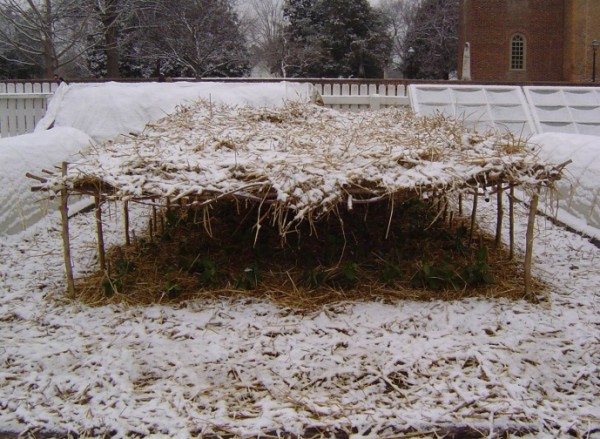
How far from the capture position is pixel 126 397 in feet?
10.0

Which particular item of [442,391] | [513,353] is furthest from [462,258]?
[442,391]

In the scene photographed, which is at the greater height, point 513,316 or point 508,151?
point 508,151

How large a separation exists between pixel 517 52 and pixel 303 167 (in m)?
29.4

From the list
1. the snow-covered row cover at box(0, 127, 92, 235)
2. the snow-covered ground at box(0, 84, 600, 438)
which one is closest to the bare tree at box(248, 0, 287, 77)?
the snow-covered row cover at box(0, 127, 92, 235)

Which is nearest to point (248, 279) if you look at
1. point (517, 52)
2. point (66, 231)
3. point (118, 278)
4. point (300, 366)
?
point (118, 278)

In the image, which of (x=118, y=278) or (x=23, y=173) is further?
(x=23, y=173)

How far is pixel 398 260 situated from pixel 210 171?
5.46 ft

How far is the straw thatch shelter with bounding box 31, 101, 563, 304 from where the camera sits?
150 inches

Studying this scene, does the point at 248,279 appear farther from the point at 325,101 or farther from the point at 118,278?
the point at 325,101

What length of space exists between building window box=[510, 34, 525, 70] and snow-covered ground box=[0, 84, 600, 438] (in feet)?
91.9

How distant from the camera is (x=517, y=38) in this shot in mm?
30000

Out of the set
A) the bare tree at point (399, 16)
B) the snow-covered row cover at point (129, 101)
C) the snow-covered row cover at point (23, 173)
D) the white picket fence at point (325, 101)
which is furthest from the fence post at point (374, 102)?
the bare tree at point (399, 16)

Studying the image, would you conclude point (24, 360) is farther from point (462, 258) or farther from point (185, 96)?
point (185, 96)

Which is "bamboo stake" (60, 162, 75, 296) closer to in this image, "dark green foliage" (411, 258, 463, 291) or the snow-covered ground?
the snow-covered ground
